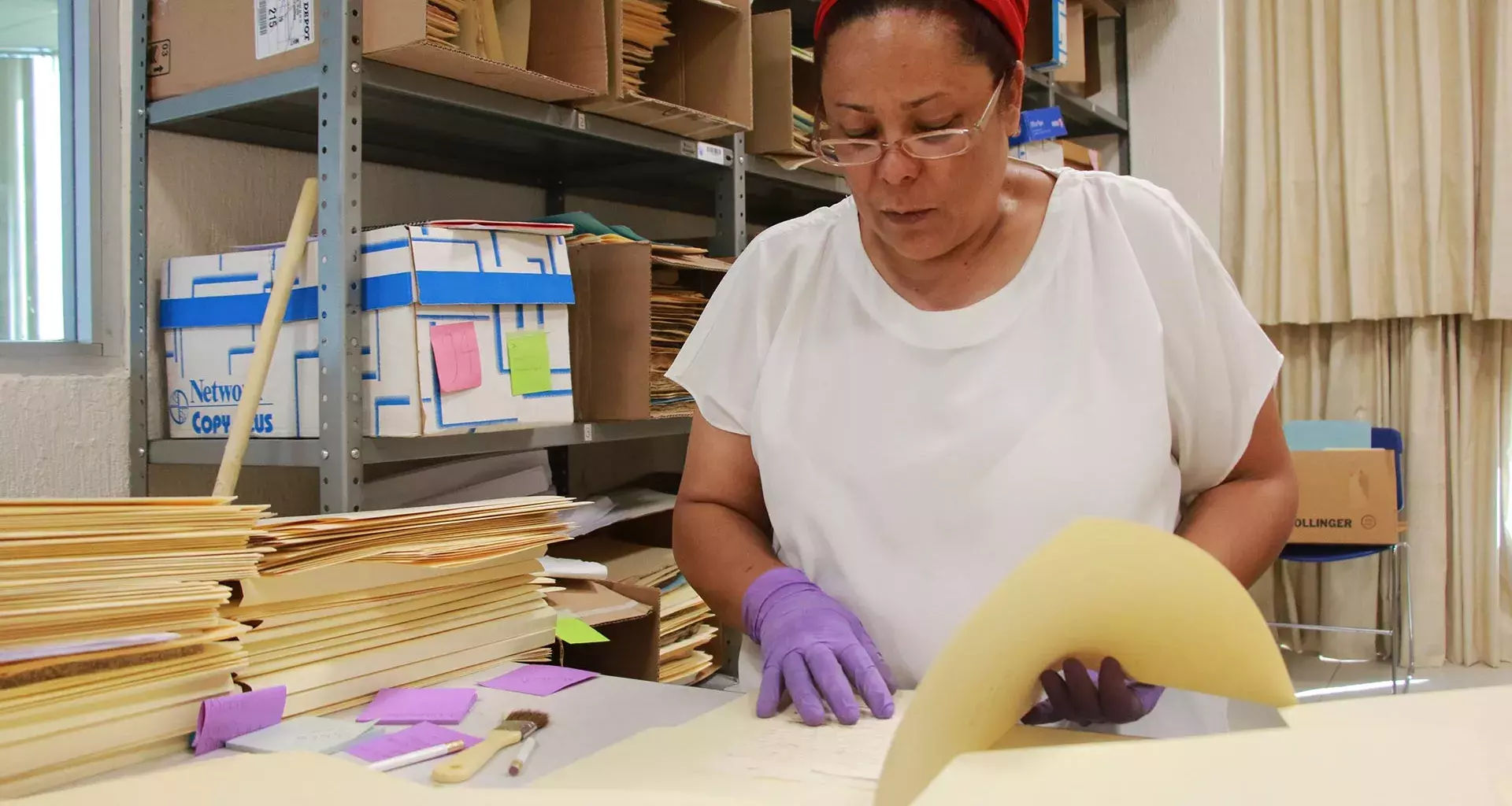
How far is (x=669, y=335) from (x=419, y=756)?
1247 mm

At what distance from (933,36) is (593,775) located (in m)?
0.71

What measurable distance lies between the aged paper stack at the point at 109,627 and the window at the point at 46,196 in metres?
0.97

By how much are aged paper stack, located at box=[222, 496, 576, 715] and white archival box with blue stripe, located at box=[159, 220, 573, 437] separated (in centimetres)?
32

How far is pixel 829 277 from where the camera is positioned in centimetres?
119

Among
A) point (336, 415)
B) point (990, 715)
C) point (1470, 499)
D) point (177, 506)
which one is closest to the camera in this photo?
point (990, 715)

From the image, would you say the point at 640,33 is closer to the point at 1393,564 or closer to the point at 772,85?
the point at 772,85

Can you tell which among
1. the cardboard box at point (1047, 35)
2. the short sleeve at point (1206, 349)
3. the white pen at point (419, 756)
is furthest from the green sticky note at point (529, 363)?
the cardboard box at point (1047, 35)

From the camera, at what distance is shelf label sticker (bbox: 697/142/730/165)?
203cm

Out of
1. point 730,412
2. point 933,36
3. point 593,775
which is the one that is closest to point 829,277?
point 730,412

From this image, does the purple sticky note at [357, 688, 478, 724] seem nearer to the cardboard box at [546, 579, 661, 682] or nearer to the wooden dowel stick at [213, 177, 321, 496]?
the cardboard box at [546, 579, 661, 682]

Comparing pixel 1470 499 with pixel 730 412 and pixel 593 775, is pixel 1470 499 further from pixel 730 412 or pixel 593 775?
pixel 593 775

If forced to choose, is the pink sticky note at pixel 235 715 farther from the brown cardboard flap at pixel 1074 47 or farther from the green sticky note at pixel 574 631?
the brown cardboard flap at pixel 1074 47

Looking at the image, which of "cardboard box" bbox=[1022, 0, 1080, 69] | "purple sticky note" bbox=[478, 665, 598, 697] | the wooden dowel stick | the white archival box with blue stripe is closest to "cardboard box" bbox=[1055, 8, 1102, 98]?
"cardboard box" bbox=[1022, 0, 1080, 69]

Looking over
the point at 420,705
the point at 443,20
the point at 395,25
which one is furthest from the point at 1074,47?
the point at 420,705
